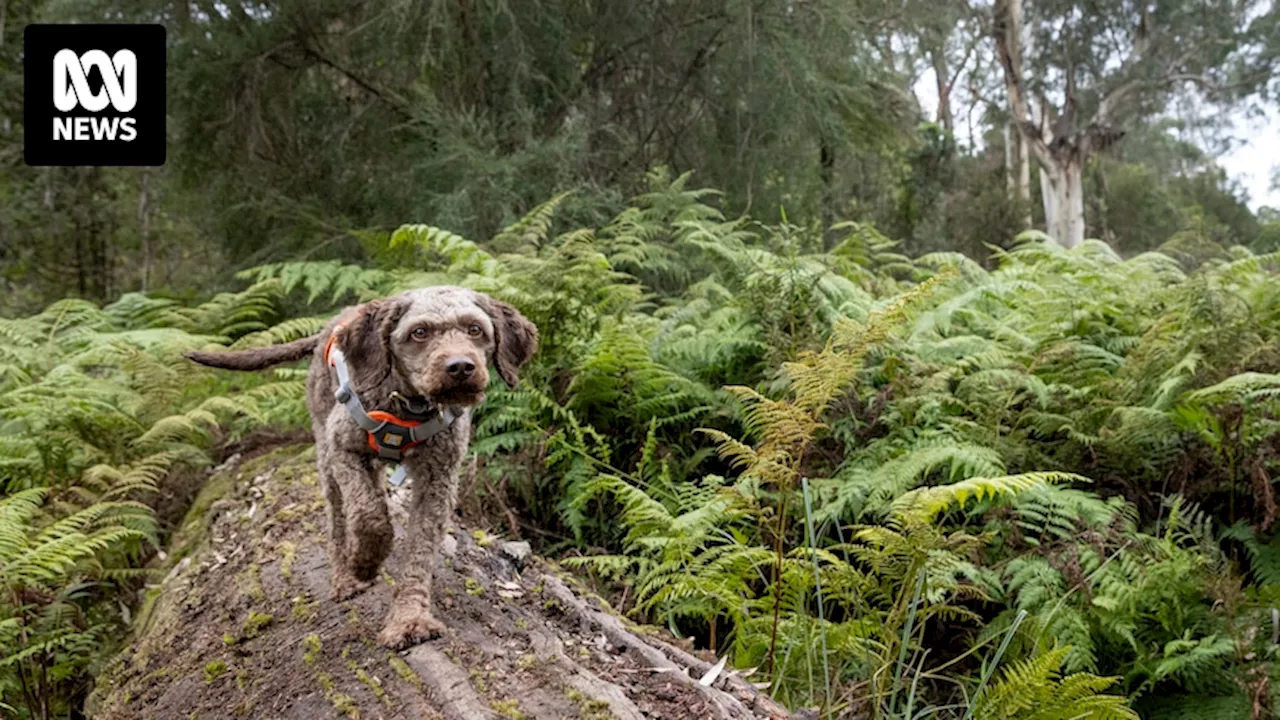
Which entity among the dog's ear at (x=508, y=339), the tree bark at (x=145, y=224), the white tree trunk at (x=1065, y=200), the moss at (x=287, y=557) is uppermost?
the white tree trunk at (x=1065, y=200)

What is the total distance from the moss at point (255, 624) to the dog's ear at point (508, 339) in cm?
136

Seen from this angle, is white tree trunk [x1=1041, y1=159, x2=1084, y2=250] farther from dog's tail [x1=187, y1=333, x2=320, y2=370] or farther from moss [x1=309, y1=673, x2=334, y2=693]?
moss [x1=309, y1=673, x2=334, y2=693]

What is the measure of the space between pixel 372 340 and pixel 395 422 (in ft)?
0.97

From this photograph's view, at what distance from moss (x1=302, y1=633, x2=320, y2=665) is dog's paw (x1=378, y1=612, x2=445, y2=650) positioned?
0.26 meters

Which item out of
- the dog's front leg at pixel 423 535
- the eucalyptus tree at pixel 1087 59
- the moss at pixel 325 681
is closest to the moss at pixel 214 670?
the moss at pixel 325 681

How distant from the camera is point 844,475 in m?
4.84

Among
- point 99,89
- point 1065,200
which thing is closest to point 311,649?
point 99,89

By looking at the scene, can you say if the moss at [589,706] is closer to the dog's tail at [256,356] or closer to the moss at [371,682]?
the moss at [371,682]

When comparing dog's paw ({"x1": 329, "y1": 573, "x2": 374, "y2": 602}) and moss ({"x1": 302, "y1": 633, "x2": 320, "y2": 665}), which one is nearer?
moss ({"x1": 302, "y1": 633, "x2": 320, "y2": 665})

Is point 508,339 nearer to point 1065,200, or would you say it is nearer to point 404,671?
point 404,671

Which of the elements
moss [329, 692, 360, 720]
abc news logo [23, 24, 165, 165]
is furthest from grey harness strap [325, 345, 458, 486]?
abc news logo [23, 24, 165, 165]

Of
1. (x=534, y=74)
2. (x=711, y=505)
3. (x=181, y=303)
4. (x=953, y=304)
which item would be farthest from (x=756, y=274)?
(x=181, y=303)

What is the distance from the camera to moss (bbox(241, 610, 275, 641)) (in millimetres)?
3469

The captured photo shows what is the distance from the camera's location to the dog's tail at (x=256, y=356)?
3.78 metres
